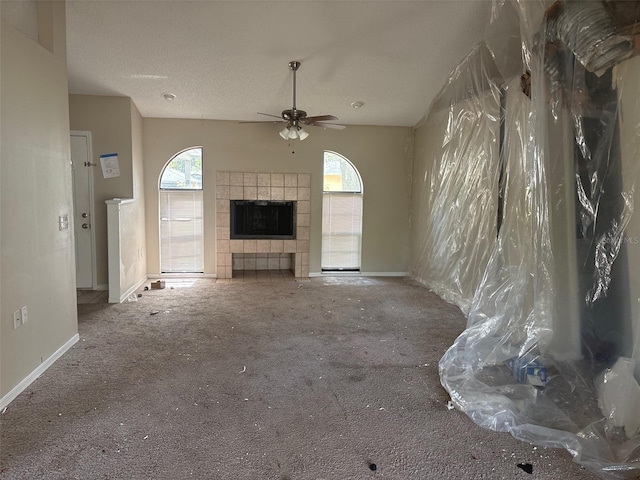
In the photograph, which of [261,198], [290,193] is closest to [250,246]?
[261,198]

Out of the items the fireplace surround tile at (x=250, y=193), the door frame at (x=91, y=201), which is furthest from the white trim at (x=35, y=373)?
the fireplace surround tile at (x=250, y=193)

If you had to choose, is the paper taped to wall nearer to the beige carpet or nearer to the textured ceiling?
the textured ceiling

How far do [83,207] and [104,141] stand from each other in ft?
2.79

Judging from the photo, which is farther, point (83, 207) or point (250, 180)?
point (250, 180)

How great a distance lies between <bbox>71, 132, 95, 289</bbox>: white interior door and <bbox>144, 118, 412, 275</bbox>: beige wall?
0.79 metres

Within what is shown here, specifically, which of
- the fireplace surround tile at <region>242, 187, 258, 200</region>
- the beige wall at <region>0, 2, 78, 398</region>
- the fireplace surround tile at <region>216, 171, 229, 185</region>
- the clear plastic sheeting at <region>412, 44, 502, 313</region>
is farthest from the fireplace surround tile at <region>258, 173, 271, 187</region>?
the beige wall at <region>0, 2, 78, 398</region>

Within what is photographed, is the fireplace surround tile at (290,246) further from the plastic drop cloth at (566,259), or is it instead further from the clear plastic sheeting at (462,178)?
the plastic drop cloth at (566,259)

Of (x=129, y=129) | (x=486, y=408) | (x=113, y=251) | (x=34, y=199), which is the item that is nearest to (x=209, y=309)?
(x=113, y=251)

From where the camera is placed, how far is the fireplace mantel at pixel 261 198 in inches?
222

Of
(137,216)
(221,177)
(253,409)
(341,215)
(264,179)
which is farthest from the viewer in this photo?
(341,215)

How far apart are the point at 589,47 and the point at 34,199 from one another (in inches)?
133

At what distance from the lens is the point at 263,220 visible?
19.3 ft

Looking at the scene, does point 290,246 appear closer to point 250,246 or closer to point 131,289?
point 250,246

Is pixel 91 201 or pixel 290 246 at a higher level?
pixel 91 201
